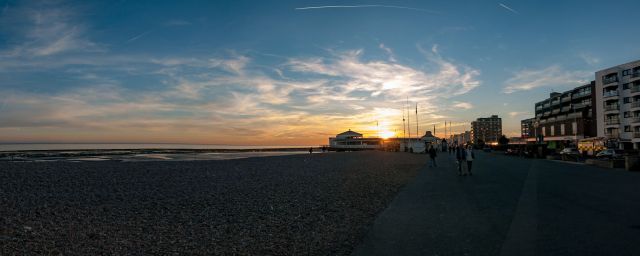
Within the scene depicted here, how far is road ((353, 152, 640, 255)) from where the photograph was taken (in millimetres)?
7512

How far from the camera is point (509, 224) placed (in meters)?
9.48

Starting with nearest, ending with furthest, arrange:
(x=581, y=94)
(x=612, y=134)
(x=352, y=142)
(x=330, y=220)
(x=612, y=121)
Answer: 1. (x=330, y=220)
2. (x=612, y=121)
3. (x=612, y=134)
4. (x=581, y=94)
5. (x=352, y=142)

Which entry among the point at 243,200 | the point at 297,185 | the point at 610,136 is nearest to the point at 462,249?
the point at 243,200

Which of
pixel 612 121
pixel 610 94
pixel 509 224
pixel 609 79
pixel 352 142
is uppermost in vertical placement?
pixel 609 79

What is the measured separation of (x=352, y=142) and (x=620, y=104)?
346 ft

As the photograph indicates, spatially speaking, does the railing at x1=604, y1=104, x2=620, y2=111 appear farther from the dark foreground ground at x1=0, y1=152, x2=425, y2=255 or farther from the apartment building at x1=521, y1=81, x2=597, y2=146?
the dark foreground ground at x1=0, y1=152, x2=425, y2=255

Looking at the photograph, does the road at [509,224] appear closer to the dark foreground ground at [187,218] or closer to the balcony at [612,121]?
the dark foreground ground at [187,218]

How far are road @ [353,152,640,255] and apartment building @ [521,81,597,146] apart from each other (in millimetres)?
77619

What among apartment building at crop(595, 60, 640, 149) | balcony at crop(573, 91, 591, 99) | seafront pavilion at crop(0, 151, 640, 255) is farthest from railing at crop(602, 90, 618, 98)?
seafront pavilion at crop(0, 151, 640, 255)

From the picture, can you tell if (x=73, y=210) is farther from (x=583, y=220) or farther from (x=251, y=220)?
(x=583, y=220)

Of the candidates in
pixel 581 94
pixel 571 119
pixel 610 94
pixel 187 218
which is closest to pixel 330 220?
pixel 187 218

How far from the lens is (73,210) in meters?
13.0

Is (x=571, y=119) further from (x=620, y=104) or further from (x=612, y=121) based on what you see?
(x=620, y=104)

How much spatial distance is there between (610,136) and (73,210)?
3682 inches
